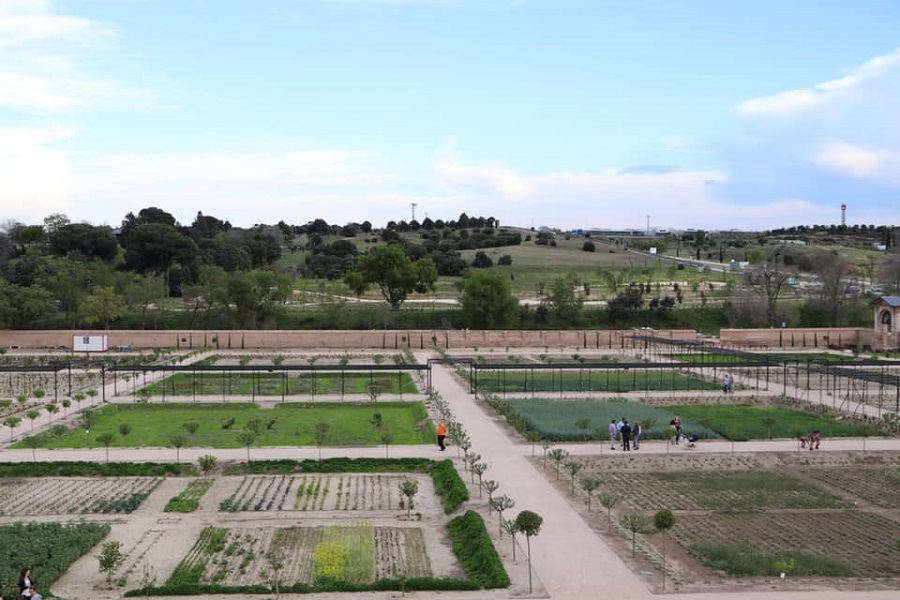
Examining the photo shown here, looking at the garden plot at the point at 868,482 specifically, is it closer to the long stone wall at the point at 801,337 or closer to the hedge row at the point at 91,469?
the hedge row at the point at 91,469

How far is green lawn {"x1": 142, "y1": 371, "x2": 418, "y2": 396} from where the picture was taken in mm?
41594

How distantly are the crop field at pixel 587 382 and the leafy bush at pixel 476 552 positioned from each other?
2122cm

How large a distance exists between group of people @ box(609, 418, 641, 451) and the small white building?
42.6 meters

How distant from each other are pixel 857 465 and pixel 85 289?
63.3 m

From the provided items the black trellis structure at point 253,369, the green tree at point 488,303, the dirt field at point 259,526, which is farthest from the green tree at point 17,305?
the dirt field at point 259,526

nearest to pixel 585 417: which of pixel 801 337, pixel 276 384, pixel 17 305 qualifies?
pixel 276 384

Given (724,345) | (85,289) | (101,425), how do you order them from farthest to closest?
(85,289), (724,345), (101,425)

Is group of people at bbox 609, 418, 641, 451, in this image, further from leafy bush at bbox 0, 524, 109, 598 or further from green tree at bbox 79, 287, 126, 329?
green tree at bbox 79, 287, 126, 329

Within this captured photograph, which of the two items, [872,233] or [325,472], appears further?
[872,233]

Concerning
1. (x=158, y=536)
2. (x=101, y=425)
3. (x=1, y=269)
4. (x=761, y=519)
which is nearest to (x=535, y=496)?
(x=761, y=519)

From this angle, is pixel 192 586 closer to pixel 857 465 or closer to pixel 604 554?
pixel 604 554

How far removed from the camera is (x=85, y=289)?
237 feet

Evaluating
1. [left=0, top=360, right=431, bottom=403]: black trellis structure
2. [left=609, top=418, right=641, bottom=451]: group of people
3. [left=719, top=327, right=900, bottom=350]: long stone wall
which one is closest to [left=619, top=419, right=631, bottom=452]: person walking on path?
[left=609, top=418, right=641, bottom=451]: group of people

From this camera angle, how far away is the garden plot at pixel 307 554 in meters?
16.1
